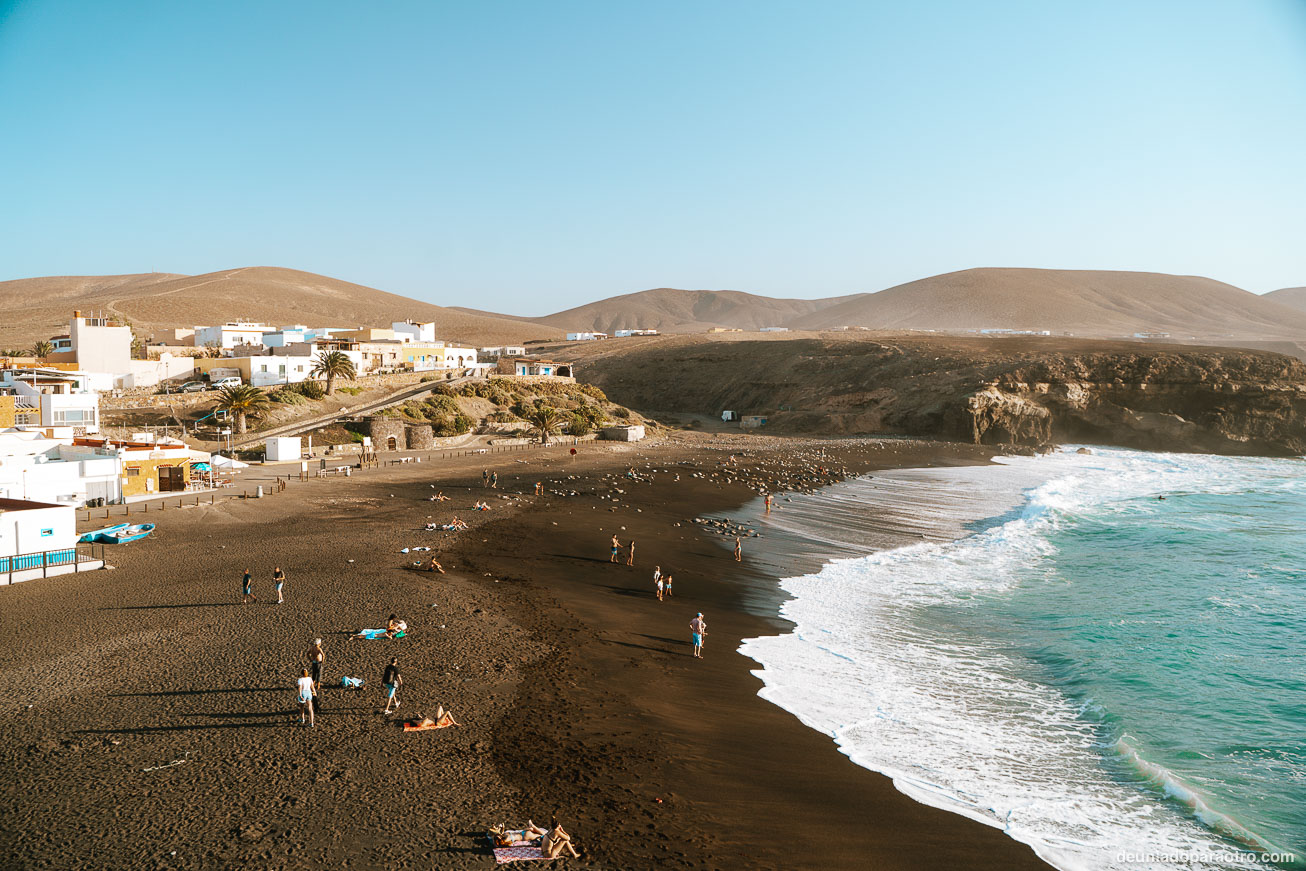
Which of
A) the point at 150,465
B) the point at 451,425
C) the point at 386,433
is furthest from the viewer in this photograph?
the point at 451,425

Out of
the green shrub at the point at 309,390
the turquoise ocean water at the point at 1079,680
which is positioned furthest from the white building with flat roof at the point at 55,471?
the turquoise ocean water at the point at 1079,680

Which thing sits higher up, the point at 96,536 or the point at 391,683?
the point at 96,536

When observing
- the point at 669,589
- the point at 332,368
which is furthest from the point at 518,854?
the point at 332,368

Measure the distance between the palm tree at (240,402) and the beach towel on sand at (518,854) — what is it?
47.4 metres

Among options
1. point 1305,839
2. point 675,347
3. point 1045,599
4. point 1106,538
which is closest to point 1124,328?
point 675,347

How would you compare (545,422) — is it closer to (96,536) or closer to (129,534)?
(129,534)

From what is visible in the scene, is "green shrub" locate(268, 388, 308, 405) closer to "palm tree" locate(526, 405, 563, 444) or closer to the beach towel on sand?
"palm tree" locate(526, 405, 563, 444)

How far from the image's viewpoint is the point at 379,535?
28531 mm

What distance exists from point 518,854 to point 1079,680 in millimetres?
14536

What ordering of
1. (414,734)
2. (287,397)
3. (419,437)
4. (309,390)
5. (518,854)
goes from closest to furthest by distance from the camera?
(518,854) → (414,734) → (419,437) → (287,397) → (309,390)

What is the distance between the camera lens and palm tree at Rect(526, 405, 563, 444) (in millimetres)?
58531

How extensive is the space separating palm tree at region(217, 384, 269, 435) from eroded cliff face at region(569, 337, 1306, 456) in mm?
48882

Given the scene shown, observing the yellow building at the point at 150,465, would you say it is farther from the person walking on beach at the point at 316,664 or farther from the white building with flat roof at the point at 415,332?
the white building with flat roof at the point at 415,332

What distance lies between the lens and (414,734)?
42.2ft
